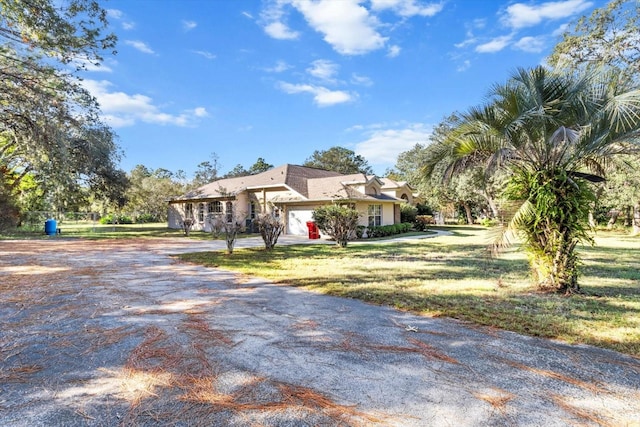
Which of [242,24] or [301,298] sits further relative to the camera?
[242,24]

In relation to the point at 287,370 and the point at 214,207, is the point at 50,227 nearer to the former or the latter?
the point at 214,207

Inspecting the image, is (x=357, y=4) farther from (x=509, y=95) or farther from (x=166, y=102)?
(x=166, y=102)

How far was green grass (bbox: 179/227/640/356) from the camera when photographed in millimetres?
4359

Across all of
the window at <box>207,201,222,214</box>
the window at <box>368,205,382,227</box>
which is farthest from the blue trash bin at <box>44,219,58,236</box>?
the window at <box>368,205,382,227</box>

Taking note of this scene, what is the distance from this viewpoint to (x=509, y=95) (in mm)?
5844

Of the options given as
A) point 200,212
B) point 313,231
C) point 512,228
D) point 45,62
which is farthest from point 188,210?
point 512,228

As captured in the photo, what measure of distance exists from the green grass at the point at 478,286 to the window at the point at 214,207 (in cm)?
1426

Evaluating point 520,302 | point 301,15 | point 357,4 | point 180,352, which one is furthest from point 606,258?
point 301,15

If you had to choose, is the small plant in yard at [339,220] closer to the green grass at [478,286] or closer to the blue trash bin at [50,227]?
the green grass at [478,286]

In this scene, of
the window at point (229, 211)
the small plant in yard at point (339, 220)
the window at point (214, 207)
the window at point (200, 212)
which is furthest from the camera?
the window at point (200, 212)

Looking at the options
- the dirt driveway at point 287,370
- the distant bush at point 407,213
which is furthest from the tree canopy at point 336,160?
the dirt driveway at point 287,370

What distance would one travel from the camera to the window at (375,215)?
2188 centimetres

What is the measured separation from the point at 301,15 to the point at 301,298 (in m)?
12.5

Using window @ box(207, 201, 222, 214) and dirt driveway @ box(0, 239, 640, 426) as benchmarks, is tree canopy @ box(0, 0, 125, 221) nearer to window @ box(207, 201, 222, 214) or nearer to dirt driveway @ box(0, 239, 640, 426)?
dirt driveway @ box(0, 239, 640, 426)
